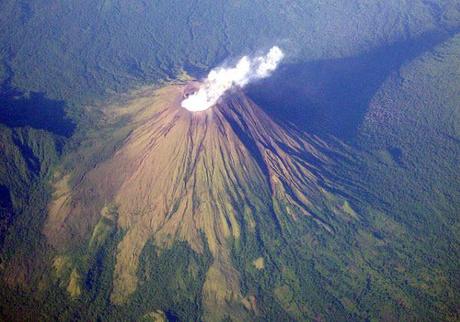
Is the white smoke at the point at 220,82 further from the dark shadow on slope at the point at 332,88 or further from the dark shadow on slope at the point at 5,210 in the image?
the dark shadow on slope at the point at 5,210

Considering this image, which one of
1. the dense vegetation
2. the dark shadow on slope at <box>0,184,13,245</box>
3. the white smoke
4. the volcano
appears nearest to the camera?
the dense vegetation

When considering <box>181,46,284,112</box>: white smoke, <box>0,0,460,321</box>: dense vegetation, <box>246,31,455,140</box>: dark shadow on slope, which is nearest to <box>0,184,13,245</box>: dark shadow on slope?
<box>0,0,460,321</box>: dense vegetation

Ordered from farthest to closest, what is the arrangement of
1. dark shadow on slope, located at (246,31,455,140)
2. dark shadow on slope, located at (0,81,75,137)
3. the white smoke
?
dark shadow on slope, located at (246,31,455,140)
dark shadow on slope, located at (0,81,75,137)
the white smoke

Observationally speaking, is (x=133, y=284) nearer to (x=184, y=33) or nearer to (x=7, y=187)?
(x=7, y=187)

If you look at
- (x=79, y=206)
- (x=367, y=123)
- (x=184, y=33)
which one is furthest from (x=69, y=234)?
(x=184, y=33)

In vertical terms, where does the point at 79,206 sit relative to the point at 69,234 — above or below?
above

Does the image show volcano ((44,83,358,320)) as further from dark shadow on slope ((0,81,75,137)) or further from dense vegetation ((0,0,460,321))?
dark shadow on slope ((0,81,75,137))

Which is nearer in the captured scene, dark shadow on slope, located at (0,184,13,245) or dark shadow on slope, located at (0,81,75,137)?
dark shadow on slope, located at (0,184,13,245)
